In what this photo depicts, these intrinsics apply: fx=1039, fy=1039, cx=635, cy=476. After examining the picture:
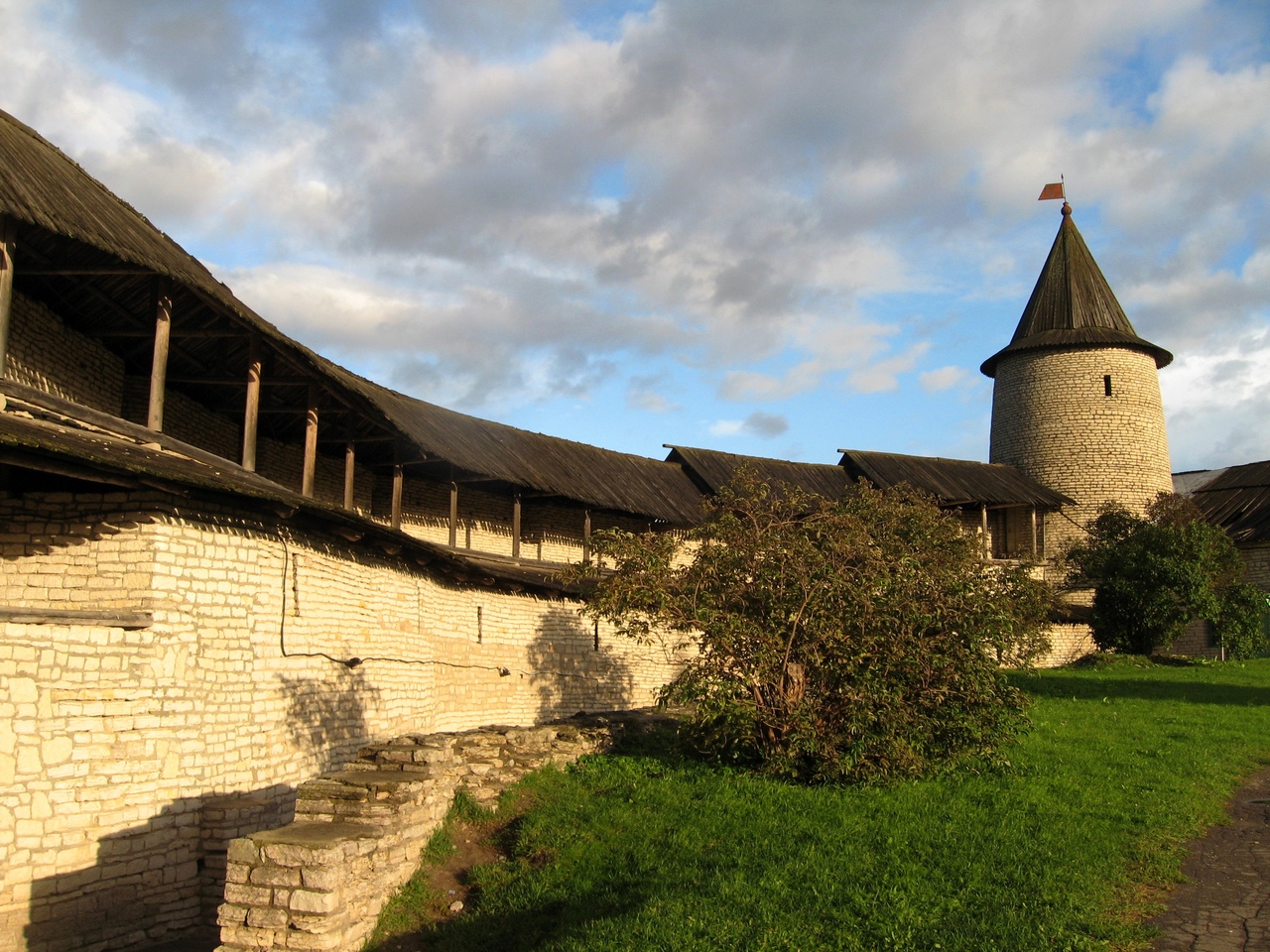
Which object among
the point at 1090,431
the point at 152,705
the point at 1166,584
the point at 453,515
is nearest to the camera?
the point at 152,705

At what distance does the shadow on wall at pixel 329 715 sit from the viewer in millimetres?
9703

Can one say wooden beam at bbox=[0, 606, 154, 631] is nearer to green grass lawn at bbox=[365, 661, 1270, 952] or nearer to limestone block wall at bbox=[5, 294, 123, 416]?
green grass lawn at bbox=[365, 661, 1270, 952]

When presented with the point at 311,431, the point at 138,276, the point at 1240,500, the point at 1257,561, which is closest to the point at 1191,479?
the point at 1240,500

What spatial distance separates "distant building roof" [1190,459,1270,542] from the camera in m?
29.9

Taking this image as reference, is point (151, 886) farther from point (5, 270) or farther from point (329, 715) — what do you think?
point (5, 270)

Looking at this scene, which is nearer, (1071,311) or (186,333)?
(186,333)

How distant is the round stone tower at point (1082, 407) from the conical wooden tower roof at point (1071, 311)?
0.03 meters

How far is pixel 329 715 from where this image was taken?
33.9ft

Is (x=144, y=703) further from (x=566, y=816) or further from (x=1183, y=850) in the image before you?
(x=1183, y=850)

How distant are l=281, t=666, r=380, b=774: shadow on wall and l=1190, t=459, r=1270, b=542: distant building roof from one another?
26.0 meters

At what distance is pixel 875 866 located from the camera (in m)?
7.22

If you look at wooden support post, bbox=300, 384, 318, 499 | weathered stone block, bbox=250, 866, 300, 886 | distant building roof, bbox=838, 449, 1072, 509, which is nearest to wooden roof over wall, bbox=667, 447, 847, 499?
distant building roof, bbox=838, 449, 1072, 509

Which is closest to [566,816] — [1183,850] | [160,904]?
[160,904]

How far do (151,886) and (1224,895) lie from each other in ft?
24.9
